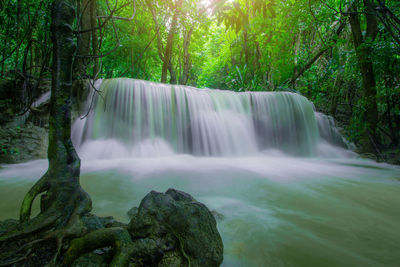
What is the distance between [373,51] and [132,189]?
5647mm

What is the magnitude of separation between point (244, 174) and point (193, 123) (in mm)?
2735

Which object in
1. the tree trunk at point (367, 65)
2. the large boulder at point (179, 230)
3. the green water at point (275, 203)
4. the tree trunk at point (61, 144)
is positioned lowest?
the green water at point (275, 203)

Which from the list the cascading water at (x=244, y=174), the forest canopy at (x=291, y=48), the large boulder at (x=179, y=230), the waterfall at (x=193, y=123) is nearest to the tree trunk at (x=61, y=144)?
the large boulder at (x=179, y=230)

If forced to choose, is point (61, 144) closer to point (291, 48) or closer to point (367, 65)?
point (367, 65)

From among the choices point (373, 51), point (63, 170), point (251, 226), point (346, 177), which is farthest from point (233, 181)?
point (373, 51)

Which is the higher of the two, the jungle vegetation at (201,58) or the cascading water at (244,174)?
the jungle vegetation at (201,58)

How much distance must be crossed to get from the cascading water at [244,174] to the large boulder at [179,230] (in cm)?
26

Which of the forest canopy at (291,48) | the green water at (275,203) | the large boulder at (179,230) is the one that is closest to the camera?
the large boulder at (179,230)

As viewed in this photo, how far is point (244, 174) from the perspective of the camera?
3.88m

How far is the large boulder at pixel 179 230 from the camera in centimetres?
114

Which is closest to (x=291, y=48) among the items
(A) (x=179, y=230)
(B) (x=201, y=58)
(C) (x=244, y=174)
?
(C) (x=244, y=174)

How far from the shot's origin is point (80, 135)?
4883mm

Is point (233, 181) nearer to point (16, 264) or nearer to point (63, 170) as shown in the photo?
point (63, 170)

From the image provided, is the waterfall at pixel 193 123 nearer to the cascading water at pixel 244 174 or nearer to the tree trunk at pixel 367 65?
the cascading water at pixel 244 174
